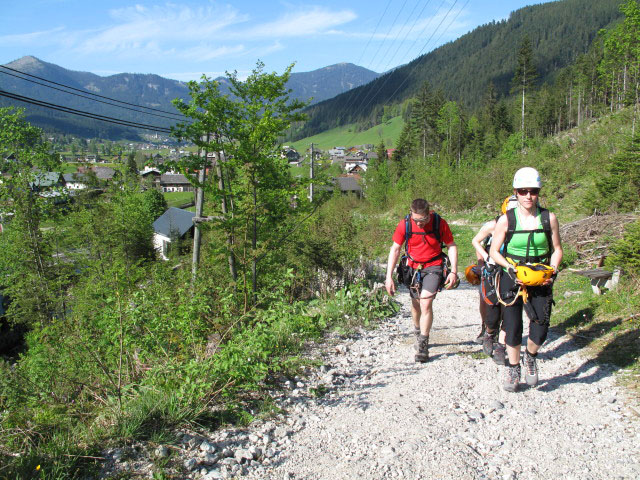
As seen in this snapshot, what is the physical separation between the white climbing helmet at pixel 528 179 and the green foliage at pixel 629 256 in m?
3.63

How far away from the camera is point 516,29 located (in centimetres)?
17538

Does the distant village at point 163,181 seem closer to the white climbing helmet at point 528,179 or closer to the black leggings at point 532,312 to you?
the white climbing helmet at point 528,179

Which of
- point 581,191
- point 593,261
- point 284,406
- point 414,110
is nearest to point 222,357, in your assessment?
point 284,406

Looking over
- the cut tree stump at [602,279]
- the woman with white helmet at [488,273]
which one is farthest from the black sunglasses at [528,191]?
the cut tree stump at [602,279]

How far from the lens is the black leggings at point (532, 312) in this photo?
12.7 ft

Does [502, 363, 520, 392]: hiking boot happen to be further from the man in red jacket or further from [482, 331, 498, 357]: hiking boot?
the man in red jacket

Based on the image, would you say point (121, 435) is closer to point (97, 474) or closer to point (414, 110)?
point (97, 474)

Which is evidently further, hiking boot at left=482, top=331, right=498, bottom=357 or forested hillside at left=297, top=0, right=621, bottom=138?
forested hillside at left=297, top=0, right=621, bottom=138

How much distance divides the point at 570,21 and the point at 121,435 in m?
214

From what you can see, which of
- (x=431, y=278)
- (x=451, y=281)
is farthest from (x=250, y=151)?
(x=451, y=281)

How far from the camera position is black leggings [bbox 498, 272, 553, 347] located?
12.7 ft

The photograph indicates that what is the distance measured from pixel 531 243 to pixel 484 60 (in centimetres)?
18264

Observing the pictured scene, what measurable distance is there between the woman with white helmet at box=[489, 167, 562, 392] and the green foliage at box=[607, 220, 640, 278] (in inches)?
129

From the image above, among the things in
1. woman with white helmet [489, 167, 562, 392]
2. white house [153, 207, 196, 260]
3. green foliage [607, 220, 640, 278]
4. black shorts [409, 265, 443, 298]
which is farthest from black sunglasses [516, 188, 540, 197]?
white house [153, 207, 196, 260]
